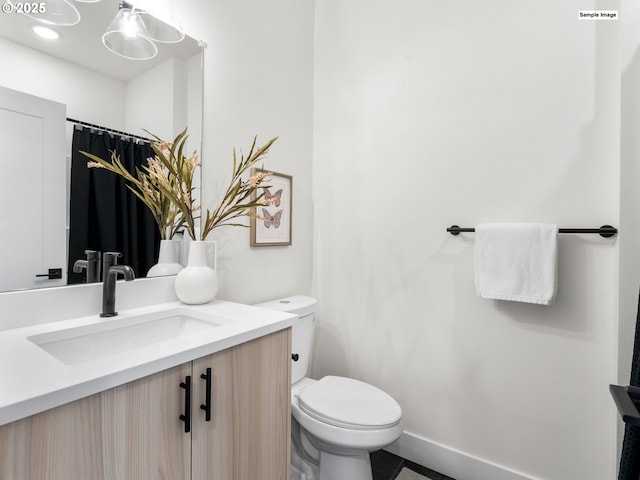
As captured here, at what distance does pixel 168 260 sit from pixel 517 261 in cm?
141

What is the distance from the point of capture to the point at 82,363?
819 mm

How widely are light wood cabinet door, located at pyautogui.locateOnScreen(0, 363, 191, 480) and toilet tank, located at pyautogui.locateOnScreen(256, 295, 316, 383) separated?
31.4 inches

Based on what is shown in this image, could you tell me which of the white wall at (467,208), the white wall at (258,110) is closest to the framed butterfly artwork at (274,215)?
the white wall at (258,110)

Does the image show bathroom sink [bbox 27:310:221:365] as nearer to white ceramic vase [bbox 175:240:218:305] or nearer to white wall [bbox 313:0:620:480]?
white ceramic vase [bbox 175:240:218:305]

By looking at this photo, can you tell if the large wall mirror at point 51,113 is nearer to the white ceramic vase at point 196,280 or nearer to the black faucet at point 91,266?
the black faucet at point 91,266

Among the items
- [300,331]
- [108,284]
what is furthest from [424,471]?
[108,284]

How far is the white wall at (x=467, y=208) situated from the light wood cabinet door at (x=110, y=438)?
4.02 feet

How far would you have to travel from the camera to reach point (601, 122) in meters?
1.28

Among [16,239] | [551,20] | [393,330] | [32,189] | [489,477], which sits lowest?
[489,477]

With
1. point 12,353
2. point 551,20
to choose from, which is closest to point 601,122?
point 551,20

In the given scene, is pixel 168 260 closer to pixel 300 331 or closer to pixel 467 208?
pixel 300 331

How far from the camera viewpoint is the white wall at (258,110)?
4.88 ft

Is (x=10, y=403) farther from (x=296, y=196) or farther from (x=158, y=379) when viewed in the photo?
(x=296, y=196)

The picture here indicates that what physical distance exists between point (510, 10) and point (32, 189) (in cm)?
193
